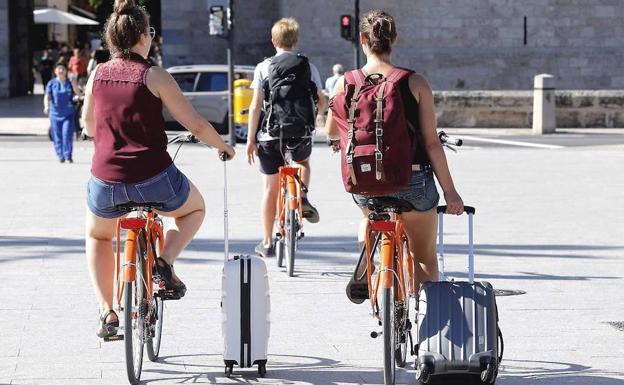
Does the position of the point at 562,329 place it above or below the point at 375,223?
below

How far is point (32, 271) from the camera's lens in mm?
10000

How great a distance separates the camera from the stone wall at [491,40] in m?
42.7

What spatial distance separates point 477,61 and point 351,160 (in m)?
36.9

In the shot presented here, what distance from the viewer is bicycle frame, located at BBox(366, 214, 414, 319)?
618cm

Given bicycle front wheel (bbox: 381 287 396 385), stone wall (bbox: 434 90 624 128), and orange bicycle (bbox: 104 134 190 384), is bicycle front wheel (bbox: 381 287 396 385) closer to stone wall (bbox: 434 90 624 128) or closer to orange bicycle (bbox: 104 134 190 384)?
orange bicycle (bbox: 104 134 190 384)

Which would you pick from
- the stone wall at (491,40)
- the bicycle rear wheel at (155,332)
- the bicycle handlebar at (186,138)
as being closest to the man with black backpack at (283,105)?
the bicycle handlebar at (186,138)

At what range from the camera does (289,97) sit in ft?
32.7

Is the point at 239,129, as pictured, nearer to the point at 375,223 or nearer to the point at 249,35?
the point at 249,35

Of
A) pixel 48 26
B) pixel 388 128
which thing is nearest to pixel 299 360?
pixel 388 128

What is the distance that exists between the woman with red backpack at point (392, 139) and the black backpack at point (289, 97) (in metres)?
3.36

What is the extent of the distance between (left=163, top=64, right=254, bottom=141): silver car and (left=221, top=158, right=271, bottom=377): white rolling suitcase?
2228 cm

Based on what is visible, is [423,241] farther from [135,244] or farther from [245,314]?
[135,244]

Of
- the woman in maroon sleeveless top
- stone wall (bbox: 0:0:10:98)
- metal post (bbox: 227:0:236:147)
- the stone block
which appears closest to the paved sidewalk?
the woman in maroon sleeveless top

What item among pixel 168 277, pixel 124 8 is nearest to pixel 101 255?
pixel 168 277
